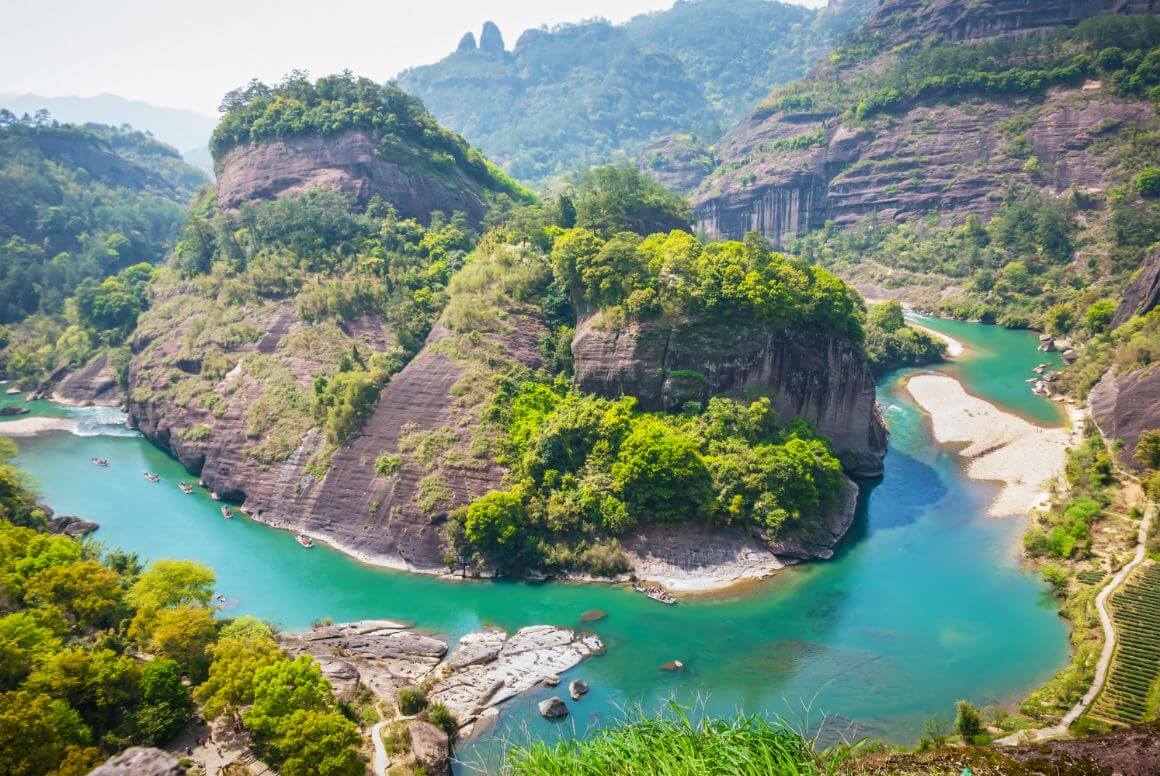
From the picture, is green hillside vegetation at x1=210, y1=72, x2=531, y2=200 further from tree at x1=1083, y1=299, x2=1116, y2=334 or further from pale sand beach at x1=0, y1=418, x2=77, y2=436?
tree at x1=1083, y1=299, x2=1116, y2=334

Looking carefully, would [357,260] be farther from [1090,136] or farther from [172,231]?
[1090,136]

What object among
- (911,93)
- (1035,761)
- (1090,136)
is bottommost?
(1035,761)

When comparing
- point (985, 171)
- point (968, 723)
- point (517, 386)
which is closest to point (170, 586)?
point (517, 386)

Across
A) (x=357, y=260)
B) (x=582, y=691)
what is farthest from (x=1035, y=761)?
(x=357, y=260)

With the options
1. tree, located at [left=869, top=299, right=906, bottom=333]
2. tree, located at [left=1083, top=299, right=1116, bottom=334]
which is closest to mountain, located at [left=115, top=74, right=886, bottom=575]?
tree, located at [left=869, top=299, right=906, bottom=333]

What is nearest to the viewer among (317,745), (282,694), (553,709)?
(317,745)

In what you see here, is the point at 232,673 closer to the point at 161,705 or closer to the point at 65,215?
the point at 161,705
